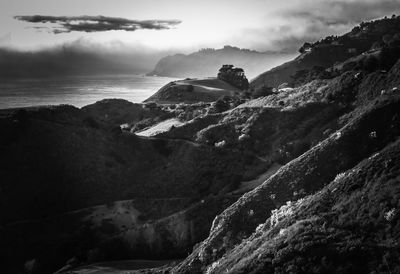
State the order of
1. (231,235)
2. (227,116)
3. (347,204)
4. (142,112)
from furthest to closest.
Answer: (142,112) < (227,116) < (231,235) < (347,204)

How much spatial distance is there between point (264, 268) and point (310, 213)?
30.4 feet

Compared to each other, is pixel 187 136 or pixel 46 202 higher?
pixel 187 136

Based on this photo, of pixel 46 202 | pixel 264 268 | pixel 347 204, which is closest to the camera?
pixel 264 268

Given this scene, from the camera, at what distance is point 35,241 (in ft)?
221

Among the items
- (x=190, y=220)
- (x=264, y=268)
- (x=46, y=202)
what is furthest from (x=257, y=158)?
(x=264, y=268)

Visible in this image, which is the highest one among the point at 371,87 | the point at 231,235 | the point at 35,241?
the point at 371,87

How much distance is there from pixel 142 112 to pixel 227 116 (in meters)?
56.2

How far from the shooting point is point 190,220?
65000 millimetres

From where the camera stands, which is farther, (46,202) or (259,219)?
(46,202)

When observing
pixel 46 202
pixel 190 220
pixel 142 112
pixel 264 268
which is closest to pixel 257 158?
pixel 190 220

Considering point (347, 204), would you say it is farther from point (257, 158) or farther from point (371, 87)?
point (371, 87)

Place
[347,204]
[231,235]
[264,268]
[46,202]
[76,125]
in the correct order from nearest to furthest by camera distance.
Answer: [264,268] < [347,204] < [231,235] < [46,202] < [76,125]

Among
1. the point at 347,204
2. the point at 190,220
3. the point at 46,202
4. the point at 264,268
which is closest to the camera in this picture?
the point at 264,268

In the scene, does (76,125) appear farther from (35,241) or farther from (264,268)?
(264,268)
